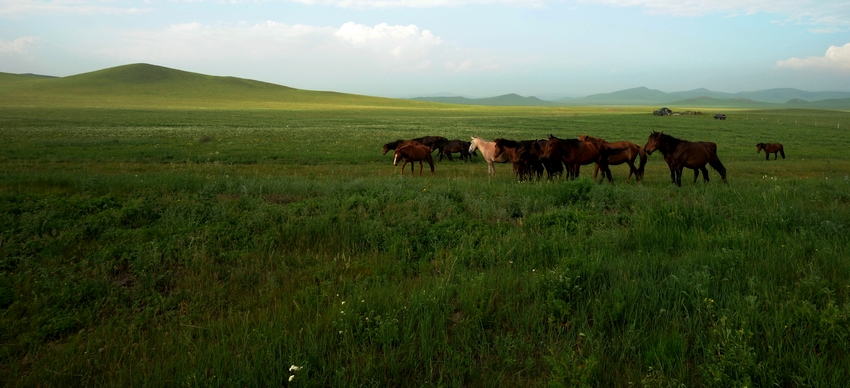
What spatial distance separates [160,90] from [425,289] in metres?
134

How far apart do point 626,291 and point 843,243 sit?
403 cm

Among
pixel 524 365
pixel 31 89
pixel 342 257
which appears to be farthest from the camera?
pixel 31 89

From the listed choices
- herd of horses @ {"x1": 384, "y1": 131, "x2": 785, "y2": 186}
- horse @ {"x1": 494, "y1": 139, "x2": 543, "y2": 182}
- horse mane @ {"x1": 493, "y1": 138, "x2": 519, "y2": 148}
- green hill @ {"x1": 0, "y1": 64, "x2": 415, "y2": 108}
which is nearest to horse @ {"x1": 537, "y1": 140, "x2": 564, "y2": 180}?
herd of horses @ {"x1": 384, "y1": 131, "x2": 785, "y2": 186}

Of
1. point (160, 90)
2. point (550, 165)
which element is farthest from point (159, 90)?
point (550, 165)

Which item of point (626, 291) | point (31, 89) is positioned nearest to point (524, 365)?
point (626, 291)

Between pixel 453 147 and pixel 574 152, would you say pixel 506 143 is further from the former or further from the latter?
pixel 453 147

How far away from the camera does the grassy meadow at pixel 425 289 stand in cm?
390

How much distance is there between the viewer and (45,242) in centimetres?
707

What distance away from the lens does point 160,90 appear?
388 ft

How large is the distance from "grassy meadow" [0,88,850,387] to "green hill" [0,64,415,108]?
9274 centimetres

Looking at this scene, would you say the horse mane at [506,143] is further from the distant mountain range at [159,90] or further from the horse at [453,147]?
the distant mountain range at [159,90]

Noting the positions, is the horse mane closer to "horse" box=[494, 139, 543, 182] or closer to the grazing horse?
"horse" box=[494, 139, 543, 182]

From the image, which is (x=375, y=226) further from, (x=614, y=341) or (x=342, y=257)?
(x=614, y=341)

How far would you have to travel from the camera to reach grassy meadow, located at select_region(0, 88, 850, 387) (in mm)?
3898
